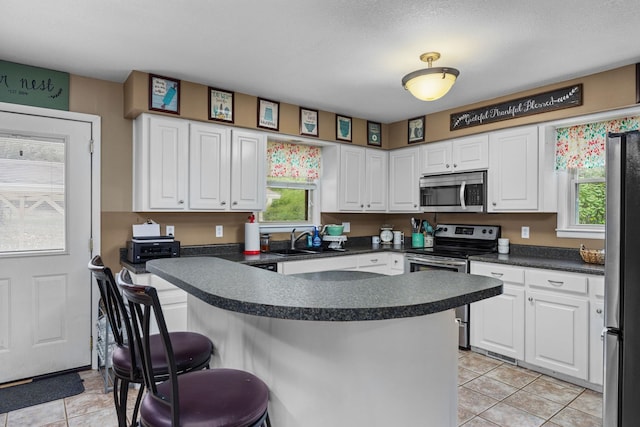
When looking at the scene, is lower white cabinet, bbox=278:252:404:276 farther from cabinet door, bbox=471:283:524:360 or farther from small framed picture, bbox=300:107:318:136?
small framed picture, bbox=300:107:318:136

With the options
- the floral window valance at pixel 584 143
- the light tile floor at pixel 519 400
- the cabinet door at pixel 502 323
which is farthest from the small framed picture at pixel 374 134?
the light tile floor at pixel 519 400

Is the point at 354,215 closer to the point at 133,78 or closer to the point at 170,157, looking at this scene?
the point at 170,157

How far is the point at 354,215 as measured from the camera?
4.95 metres

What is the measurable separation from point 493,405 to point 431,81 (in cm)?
222

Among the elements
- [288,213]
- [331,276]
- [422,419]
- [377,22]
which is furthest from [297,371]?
[288,213]

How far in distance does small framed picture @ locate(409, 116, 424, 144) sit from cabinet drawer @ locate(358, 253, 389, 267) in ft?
4.57

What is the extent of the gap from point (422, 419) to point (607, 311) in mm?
1026

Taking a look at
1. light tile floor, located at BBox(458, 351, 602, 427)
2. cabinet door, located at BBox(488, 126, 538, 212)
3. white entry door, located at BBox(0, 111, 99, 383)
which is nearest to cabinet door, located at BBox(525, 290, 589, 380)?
light tile floor, located at BBox(458, 351, 602, 427)

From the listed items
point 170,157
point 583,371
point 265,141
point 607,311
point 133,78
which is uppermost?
point 133,78

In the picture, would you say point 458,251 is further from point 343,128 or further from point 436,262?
point 343,128

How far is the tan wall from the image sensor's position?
306cm

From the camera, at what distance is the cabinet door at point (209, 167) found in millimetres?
3367

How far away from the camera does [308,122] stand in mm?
4156

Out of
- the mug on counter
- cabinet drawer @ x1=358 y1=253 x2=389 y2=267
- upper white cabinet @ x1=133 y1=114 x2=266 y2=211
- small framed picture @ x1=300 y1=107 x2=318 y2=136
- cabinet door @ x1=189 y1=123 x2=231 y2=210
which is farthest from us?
the mug on counter
